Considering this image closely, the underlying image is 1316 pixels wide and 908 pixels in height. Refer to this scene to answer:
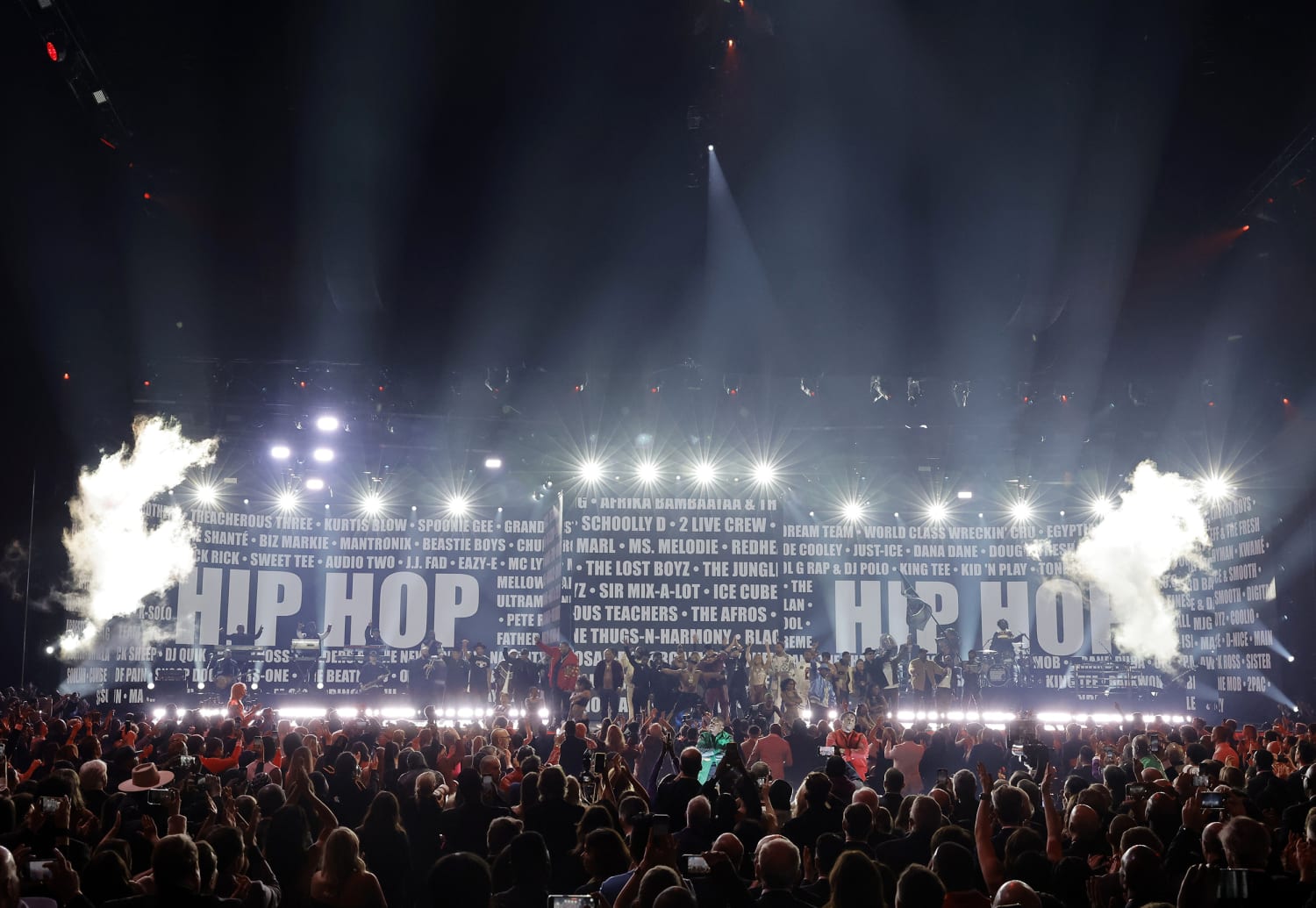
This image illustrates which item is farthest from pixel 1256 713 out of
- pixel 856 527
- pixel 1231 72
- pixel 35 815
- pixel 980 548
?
pixel 35 815

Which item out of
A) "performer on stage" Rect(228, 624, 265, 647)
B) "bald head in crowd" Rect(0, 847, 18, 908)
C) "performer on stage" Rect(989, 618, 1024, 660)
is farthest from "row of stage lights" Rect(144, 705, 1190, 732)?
"bald head in crowd" Rect(0, 847, 18, 908)

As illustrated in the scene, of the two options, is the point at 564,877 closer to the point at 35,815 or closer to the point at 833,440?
the point at 35,815

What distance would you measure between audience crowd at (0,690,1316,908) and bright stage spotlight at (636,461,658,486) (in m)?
15.1

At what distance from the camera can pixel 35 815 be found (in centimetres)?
571

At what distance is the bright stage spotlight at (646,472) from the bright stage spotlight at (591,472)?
2.90ft

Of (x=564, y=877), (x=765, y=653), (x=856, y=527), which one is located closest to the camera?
(x=564, y=877)

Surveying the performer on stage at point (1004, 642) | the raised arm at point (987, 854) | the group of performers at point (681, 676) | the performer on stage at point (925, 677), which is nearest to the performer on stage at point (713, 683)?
the group of performers at point (681, 676)

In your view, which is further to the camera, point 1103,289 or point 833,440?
point 833,440

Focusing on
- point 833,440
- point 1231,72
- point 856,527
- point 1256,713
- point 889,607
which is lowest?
point 1256,713

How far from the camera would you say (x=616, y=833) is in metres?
5.46

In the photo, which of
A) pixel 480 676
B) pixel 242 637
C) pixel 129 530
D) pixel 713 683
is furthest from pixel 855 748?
pixel 242 637

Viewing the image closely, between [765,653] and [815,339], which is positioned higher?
[815,339]

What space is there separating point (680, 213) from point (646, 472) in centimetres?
871

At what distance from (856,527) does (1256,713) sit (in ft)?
34.0
